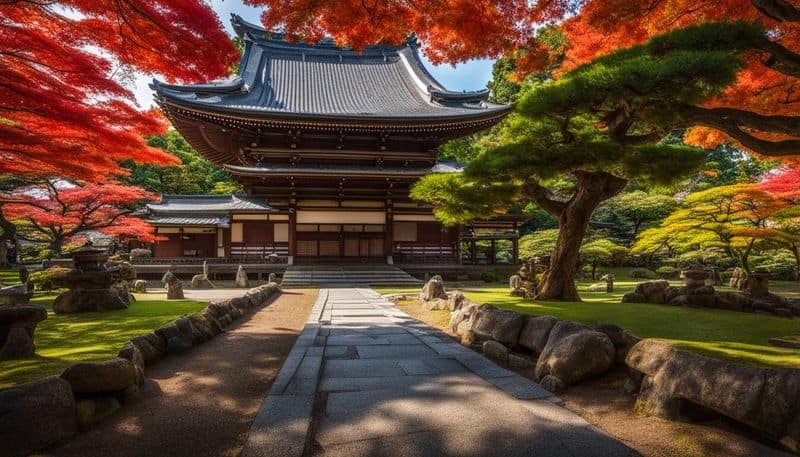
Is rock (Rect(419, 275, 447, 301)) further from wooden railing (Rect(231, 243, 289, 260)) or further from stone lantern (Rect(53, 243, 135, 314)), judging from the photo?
wooden railing (Rect(231, 243, 289, 260))

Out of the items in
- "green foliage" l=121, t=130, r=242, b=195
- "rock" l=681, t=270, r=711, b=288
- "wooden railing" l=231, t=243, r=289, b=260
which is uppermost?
"green foliage" l=121, t=130, r=242, b=195

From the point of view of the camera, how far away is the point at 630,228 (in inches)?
1118

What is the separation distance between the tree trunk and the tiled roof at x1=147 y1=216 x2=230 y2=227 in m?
16.6

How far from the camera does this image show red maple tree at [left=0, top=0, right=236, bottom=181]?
554cm

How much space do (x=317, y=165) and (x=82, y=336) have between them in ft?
43.5

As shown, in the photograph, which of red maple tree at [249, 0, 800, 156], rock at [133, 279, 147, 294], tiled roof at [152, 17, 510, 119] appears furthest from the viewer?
tiled roof at [152, 17, 510, 119]

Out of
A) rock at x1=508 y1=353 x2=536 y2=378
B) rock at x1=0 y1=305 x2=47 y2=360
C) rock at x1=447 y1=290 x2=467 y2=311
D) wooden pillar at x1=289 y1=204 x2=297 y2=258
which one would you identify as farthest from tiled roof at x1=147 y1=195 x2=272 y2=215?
rock at x1=508 y1=353 x2=536 y2=378

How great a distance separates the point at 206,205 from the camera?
20.9 metres

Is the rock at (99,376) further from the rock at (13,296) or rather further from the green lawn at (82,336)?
the rock at (13,296)

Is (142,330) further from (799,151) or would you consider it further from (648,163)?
(799,151)

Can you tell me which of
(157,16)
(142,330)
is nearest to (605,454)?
(142,330)

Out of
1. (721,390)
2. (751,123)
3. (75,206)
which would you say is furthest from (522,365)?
(75,206)

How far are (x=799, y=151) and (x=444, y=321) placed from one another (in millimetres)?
5129

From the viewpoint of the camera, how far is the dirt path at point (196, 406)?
2.52 m
